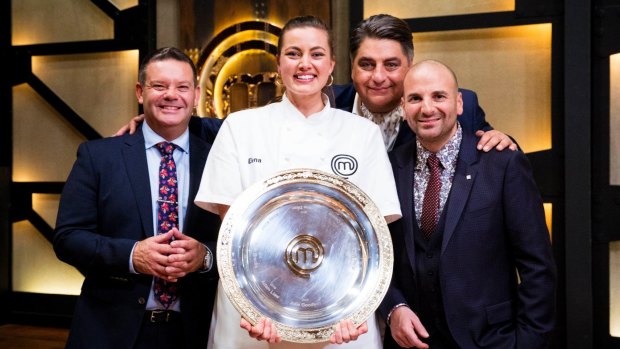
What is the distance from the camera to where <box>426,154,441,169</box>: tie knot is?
1.85m

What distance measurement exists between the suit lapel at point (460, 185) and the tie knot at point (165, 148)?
0.83 metres

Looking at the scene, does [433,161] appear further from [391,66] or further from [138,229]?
[138,229]

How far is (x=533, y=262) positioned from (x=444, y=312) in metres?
0.28

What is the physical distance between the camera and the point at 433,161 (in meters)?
1.86

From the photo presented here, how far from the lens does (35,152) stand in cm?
464

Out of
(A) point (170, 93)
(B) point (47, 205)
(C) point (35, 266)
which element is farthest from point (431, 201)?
(C) point (35, 266)

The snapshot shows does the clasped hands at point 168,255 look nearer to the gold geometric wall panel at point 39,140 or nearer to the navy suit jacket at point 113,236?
the navy suit jacket at point 113,236

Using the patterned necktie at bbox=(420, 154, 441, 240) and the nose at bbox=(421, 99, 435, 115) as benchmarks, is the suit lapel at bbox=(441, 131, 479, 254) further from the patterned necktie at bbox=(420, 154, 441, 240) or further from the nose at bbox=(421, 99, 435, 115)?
the nose at bbox=(421, 99, 435, 115)

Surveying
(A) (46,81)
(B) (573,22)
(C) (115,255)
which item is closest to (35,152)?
(A) (46,81)

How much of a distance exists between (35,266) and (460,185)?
148 inches

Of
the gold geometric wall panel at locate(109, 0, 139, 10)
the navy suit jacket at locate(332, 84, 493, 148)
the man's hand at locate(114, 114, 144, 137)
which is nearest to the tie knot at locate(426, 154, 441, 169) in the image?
the navy suit jacket at locate(332, 84, 493, 148)

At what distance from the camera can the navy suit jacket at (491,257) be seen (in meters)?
1.76

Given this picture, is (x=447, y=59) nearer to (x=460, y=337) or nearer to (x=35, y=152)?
(x=460, y=337)

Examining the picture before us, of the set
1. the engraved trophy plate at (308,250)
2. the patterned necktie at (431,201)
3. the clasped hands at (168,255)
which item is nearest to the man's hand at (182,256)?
the clasped hands at (168,255)
